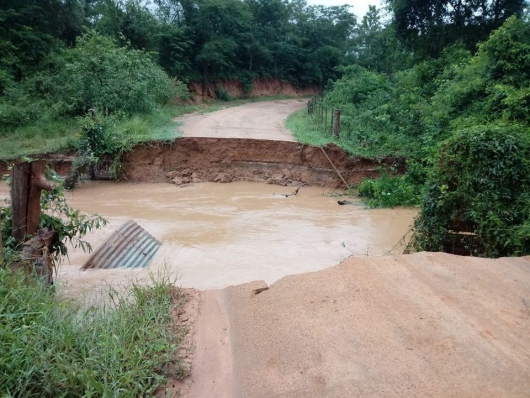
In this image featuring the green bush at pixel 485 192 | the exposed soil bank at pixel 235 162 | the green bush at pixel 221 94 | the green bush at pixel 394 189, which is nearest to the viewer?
the green bush at pixel 485 192

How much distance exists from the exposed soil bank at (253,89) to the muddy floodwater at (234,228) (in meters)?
17.3

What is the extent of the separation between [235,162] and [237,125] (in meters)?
3.74

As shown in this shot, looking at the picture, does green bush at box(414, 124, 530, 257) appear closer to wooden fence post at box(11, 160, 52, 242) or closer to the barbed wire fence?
wooden fence post at box(11, 160, 52, 242)

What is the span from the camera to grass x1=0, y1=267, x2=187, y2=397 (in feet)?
8.11

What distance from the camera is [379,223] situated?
9.97 meters

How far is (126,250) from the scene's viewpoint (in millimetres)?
7570

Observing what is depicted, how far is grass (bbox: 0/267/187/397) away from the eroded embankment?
10.6m

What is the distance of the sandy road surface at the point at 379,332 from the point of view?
A: 2752 millimetres

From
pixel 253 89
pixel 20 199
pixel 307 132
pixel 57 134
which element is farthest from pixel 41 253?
pixel 253 89

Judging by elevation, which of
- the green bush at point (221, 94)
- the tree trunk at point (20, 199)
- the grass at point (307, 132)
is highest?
the green bush at point (221, 94)

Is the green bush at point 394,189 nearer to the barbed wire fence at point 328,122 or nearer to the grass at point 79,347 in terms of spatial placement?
the barbed wire fence at point 328,122

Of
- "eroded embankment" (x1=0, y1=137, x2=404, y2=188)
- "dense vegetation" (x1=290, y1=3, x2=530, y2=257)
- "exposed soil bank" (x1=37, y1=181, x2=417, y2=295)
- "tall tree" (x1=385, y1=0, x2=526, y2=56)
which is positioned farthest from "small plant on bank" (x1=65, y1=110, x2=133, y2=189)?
"tall tree" (x1=385, y1=0, x2=526, y2=56)

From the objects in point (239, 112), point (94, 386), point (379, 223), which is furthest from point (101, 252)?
point (239, 112)

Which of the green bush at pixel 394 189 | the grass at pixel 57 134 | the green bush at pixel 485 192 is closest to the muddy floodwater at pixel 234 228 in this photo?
the green bush at pixel 394 189
